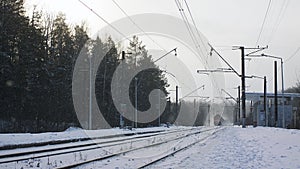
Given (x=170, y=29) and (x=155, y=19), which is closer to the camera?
(x=155, y=19)

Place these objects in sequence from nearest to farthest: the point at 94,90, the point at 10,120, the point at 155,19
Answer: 1. the point at 155,19
2. the point at 10,120
3. the point at 94,90

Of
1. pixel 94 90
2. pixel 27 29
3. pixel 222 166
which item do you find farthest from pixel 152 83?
pixel 222 166

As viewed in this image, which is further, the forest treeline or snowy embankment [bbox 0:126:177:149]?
the forest treeline

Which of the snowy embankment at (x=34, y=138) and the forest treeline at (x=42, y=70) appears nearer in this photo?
the snowy embankment at (x=34, y=138)

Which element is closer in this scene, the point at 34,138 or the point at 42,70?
the point at 34,138

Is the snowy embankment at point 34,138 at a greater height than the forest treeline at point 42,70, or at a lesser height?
lesser

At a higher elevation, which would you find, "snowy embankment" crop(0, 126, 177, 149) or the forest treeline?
the forest treeline

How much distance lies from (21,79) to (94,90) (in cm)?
2159

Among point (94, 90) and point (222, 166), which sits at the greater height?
point (94, 90)

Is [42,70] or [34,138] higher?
[42,70]

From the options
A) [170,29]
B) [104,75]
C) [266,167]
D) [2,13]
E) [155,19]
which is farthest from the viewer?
[104,75]

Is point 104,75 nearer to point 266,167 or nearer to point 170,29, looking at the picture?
point 170,29

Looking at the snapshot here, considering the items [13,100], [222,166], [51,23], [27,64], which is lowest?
[222,166]

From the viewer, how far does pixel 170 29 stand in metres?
37.4
